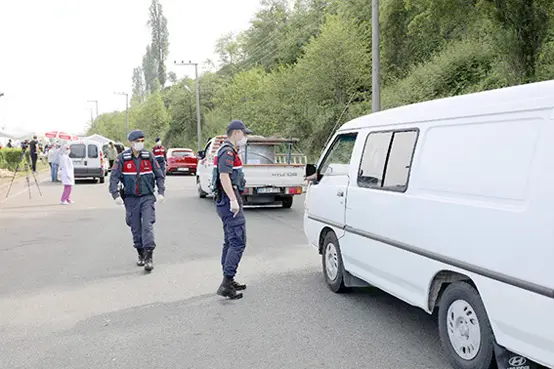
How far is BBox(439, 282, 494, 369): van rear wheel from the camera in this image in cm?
389

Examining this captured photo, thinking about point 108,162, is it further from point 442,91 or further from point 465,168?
point 465,168

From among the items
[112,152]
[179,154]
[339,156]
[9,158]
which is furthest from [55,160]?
[339,156]

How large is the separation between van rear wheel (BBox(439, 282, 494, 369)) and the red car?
29414 millimetres

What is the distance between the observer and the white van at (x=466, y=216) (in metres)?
3.39

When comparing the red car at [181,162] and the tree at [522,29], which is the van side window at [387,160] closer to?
the tree at [522,29]

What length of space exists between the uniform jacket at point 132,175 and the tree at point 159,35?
111033 millimetres

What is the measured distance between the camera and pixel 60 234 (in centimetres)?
1134

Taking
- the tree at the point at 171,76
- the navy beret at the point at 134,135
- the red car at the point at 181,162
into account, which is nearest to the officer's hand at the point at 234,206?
the navy beret at the point at 134,135

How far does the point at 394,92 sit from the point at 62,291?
21.3m

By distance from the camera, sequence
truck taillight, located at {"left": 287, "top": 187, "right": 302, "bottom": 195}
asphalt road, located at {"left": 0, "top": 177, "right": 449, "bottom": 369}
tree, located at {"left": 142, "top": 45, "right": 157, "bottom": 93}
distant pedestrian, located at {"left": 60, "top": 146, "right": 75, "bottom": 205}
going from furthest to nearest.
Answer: tree, located at {"left": 142, "top": 45, "right": 157, "bottom": 93}, distant pedestrian, located at {"left": 60, "top": 146, "right": 75, "bottom": 205}, truck taillight, located at {"left": 287, "top": 187, "right": 302, "bottom": 195}, asphalt road, located at {"left": 0, "top": 177, "right": 449, "bottom": 369}

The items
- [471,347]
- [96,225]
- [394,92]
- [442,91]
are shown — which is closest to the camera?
[471,347]

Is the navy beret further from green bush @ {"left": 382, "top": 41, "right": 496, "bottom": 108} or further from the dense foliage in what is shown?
green bush @ {"left": 382, "top": 41, "right": 496, "bottom": 108}

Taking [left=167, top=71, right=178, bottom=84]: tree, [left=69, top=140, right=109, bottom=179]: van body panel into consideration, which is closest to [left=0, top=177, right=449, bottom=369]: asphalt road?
[left=69, top=140, right=109, bottom=179]: van body panel

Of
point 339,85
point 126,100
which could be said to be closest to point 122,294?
point 339,85
